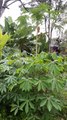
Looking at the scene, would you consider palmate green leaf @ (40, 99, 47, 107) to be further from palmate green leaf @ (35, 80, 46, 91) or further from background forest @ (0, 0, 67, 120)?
palmate green leaf @ (35, 80, 46, 91)

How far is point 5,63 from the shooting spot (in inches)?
148

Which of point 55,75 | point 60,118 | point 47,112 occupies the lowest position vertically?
point 60,118

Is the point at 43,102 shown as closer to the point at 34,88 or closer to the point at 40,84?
the point at 40,84

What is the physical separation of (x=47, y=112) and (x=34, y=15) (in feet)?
8.65

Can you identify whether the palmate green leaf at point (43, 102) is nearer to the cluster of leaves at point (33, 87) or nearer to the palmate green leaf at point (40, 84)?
the cluster of leaves at point (33, 87)

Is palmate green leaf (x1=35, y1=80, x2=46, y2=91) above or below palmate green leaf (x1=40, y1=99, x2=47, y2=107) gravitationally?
above

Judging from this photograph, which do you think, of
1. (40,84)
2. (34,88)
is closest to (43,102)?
(40,84)

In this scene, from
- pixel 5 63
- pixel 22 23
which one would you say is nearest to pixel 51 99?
pixel 5 63

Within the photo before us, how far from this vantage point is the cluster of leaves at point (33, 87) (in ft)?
10.4

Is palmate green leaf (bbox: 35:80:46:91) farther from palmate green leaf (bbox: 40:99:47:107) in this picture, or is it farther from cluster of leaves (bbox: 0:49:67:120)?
palmate green leaf (bbox: 40:99:47:107)

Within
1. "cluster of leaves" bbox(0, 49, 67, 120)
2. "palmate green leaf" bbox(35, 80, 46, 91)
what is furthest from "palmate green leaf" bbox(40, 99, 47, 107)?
"palmate green leaf" bbox(35, 80, 46, 91)

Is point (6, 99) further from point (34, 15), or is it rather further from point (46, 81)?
point (34, 15)

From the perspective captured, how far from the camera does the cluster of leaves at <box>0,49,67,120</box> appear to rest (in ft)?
10.4

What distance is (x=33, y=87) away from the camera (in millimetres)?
3479
